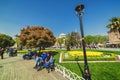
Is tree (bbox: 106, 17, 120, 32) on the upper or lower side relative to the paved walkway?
upper

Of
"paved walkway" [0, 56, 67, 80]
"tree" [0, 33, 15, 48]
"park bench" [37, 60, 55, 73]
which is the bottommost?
"paved walkway" [0, 56, 67, 80]

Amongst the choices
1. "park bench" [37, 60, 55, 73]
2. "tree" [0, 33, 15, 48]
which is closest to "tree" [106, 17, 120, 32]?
"park bench" [37, 60, 55, 73]

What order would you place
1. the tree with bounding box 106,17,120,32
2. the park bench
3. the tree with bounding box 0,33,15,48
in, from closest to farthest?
the park bench → the tree with bounding box 106,17,120,32 → the tree with bounding box 0,33,15,48

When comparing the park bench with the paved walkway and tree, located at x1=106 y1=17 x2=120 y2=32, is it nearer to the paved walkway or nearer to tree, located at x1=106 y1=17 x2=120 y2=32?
the paved walkway

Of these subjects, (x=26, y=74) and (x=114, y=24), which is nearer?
(x=26, y=74)

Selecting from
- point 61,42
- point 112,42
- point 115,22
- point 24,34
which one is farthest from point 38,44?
point 61,42

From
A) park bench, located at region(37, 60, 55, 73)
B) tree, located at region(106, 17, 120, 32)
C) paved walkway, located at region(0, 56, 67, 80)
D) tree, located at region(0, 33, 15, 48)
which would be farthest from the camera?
tree, located at region(0, 33, 15, 48)

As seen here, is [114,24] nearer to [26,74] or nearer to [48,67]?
[48,67]

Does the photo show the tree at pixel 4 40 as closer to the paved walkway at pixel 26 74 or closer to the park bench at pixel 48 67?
the paved walkway at pixel 26 74

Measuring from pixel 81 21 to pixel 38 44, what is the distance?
71.3ft

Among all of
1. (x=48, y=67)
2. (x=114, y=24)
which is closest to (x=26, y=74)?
(x=48, y=67)

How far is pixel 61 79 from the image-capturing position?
36.4 ft

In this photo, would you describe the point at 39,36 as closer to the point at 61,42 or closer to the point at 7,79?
the point at 7,79

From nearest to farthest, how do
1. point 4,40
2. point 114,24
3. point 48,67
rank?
point 48,67, point 114,24, point 4,40
